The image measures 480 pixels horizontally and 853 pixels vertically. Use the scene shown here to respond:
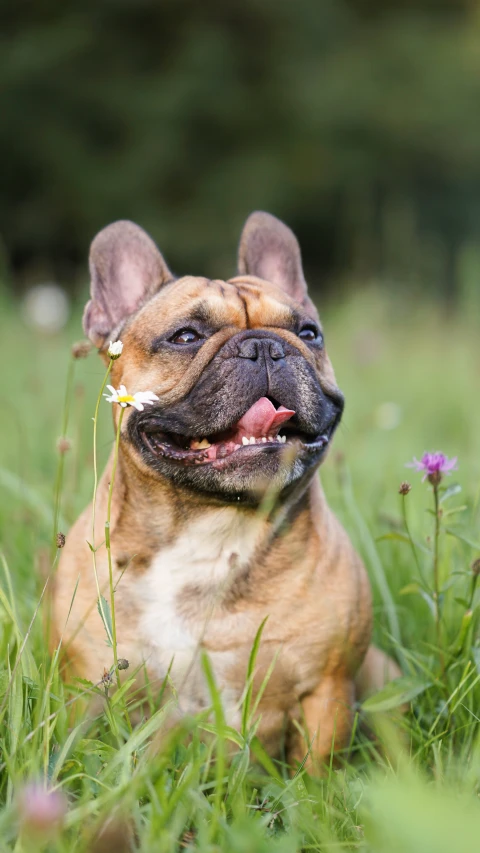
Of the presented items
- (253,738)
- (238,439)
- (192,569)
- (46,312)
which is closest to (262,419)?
(238,439)

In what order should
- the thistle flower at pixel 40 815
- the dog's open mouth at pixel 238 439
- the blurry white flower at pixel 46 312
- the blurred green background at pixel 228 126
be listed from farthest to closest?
the blurred green background at pixel 228 126, the blurry white flower at pixel 46 312, the dog's open mouth at pixel 238 439, the thistle flower at pixel 40 815

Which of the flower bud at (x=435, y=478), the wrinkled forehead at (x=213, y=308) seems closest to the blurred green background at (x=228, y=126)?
the wrinkled forehead at (x=213, y=308)

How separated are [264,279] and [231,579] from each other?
1.33 meters

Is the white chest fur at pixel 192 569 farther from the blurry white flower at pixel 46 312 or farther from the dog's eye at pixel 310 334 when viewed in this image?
the blurry white flower at pixel 46 312

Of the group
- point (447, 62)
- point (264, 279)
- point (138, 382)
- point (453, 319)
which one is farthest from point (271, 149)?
point (138, 382)

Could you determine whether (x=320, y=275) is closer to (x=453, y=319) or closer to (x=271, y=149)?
(x=271, y=149)

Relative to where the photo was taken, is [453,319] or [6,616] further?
[453,319]

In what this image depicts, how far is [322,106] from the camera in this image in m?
14.2

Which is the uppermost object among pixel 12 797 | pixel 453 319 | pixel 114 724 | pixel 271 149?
pixel 271 149

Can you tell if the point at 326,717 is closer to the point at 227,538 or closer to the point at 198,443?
the point at 227,538

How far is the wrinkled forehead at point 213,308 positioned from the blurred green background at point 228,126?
8.09 meters

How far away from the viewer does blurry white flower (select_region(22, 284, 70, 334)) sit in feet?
25.9

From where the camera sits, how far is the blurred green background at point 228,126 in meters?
12.7

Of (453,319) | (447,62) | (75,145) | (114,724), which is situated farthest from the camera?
(447,62)
